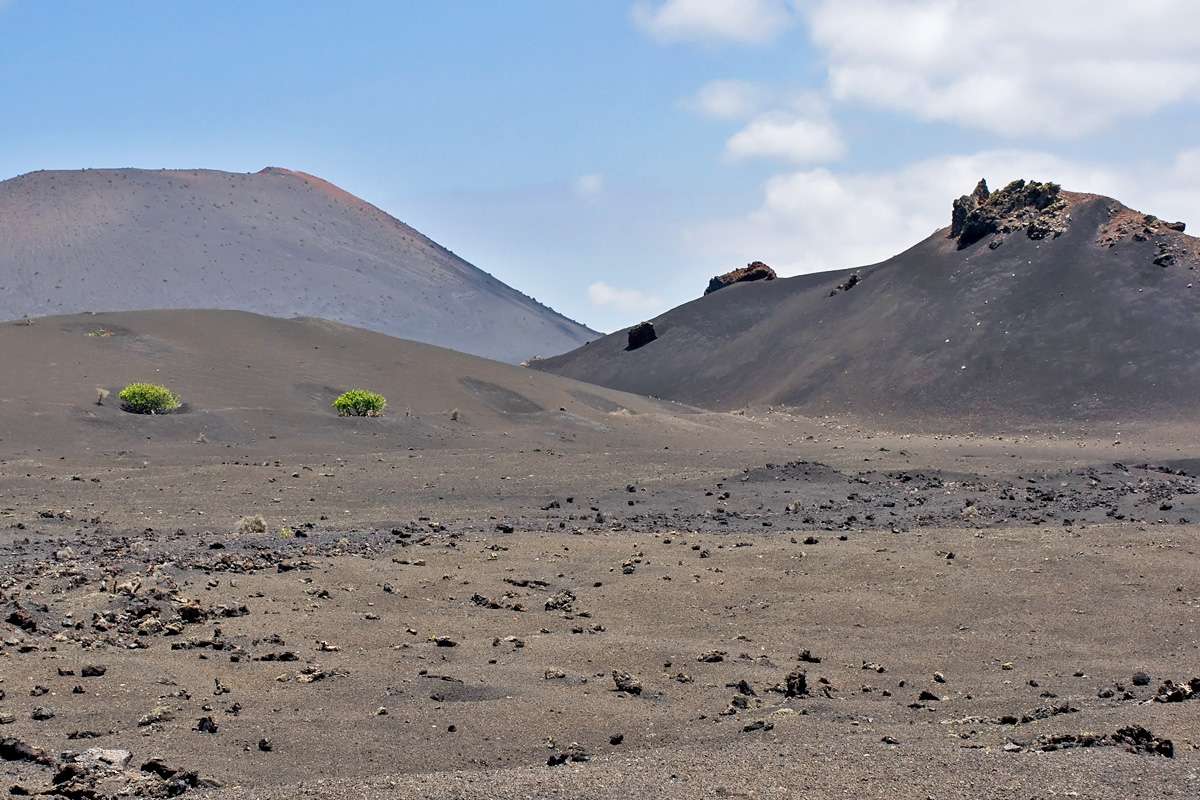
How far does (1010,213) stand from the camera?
5494 centimetres

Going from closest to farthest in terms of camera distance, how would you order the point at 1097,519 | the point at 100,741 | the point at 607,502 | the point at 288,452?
the point at 100,741
the point at 1097,519
the point at 607,502
the point at 288,452

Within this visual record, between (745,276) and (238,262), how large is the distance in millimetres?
66450

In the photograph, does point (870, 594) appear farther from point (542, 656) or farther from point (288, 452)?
point (288, 452)

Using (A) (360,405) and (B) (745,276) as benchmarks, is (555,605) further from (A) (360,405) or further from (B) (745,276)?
(B) (745,276)

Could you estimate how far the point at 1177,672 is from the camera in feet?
27.3

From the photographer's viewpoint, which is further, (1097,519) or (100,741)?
(1097,519)

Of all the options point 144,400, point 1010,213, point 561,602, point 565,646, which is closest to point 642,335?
point 1010,213

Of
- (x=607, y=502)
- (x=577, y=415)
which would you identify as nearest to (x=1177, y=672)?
(x=607, y=502)

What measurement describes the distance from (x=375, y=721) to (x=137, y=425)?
18.3m

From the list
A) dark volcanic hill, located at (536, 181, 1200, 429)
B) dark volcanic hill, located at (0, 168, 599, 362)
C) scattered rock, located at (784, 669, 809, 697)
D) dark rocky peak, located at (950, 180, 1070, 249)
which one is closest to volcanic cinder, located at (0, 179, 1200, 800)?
scattered rock, located at (784, 669, 809, 697)

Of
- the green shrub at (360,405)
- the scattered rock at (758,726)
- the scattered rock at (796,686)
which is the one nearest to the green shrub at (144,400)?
the green shrub at (360,405)

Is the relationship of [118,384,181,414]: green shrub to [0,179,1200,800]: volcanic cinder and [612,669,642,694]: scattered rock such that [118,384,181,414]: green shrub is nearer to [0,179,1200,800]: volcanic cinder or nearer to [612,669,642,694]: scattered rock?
[0,179,1200,800]: volcanic cinder

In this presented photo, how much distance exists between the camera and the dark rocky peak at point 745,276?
7100 cm

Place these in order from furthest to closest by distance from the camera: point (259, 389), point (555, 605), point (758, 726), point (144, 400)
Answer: point (259, 389)
point (144, 400)
point (555, 605)
point (758, 726)
